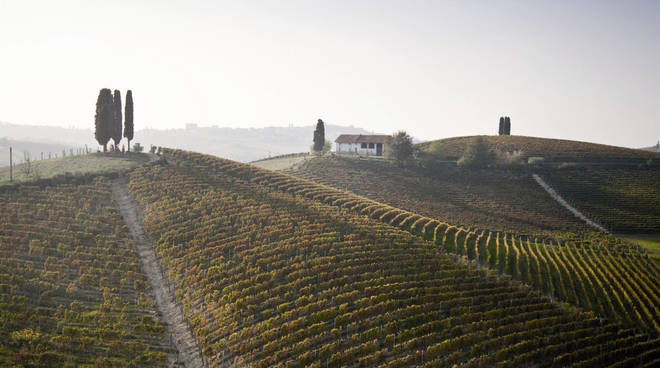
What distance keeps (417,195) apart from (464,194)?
8663 millimetres

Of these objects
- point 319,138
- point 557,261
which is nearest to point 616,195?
point 557,261

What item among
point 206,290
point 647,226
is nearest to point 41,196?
point 206,290

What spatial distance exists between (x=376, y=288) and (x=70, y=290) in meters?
17.8

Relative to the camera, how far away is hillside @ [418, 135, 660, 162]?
8162 centimetres

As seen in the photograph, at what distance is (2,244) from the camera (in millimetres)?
27891

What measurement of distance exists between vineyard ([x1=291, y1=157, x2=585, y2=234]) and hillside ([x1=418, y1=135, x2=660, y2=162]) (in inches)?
373

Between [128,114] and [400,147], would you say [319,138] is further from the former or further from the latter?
[128,114]

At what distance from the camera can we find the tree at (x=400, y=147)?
7806cm

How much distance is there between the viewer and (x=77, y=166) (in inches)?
1886

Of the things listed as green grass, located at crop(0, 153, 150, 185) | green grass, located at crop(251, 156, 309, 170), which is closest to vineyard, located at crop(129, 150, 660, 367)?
green grass, located at crop(0, 153, 150, 185)

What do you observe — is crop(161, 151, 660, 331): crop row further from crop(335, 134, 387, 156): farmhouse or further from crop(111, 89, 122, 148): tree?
crop(335, 134, 387, 156): farmhouse

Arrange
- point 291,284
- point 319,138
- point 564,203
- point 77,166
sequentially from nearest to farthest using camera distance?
1. point 291,284
2. point 77,166
3. point 564,203
4. point 319,138

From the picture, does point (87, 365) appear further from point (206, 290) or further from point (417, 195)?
point (417, 195)

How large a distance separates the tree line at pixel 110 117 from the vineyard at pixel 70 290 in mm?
20962
